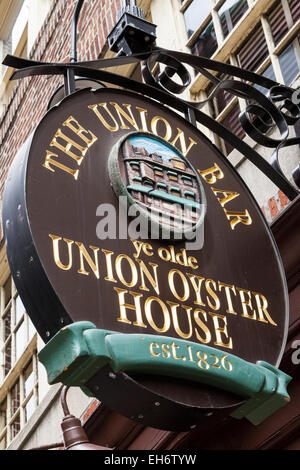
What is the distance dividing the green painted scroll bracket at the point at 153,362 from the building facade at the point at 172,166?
1.78 feet

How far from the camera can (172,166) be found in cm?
470

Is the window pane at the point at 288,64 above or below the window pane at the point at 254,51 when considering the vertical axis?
below

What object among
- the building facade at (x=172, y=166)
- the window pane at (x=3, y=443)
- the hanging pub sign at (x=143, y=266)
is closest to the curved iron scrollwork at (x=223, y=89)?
the hanging pub sign at (x=143, y=266)

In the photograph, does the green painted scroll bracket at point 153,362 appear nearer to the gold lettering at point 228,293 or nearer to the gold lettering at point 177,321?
the gold lettering at point 177,321

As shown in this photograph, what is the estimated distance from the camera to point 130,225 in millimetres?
4320

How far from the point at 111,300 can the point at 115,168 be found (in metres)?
0.84

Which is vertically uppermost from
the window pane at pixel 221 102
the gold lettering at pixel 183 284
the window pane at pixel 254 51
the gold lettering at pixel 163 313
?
the window pane at pixel 254 51

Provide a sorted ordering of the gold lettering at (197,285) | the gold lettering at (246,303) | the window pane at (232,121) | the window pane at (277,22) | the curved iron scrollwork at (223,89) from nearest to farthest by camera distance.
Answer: the gold lettering at (197,285) < the gold lettering at (246,303) < the curved iron scrollwork at (223,89) < the window pane at (277,22) < the window pane at (232,121)

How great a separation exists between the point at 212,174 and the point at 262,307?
37.5 inches

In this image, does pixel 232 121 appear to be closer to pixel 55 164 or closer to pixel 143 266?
pixel 55 164

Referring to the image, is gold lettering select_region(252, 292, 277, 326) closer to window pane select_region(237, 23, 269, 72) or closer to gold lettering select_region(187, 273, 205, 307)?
gold lettering select_region(187, 273, 205, 307)

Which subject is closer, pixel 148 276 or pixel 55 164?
pixel 148 276

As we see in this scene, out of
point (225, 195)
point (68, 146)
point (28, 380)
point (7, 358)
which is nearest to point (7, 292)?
point (7, 358)

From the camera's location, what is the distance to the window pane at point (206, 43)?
26.4 ft
